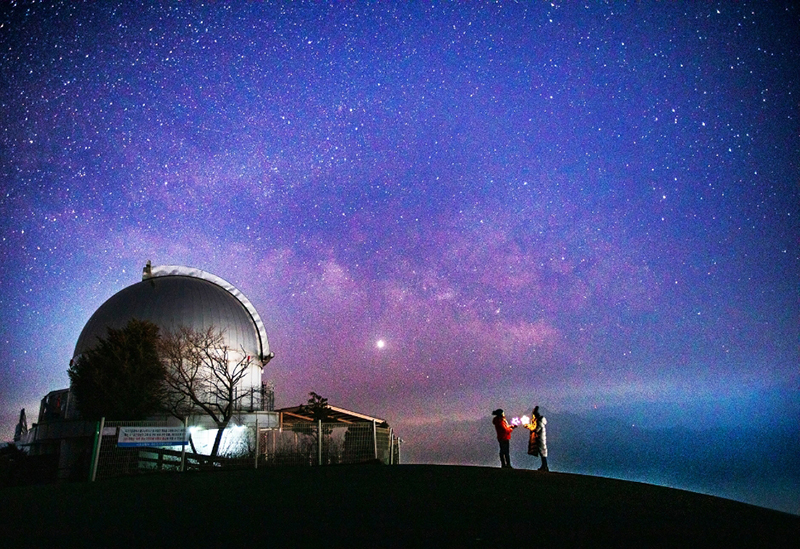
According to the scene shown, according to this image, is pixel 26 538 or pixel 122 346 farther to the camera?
pixel 122 346

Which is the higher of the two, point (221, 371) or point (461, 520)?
point (221, 371)

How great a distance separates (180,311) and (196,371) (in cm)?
508

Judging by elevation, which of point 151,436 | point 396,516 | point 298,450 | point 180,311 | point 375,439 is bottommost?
point 396,516

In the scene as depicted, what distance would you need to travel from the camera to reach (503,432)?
1188cm

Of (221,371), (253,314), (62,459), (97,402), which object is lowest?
(62,459)

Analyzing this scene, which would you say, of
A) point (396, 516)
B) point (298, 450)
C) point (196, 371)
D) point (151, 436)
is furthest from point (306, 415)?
point (396, 516)

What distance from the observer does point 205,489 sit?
27.6 ft

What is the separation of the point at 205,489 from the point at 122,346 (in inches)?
608

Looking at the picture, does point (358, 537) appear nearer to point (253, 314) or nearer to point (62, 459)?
point (62, 459)

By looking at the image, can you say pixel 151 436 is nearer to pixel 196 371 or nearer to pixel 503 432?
pixel 503 432

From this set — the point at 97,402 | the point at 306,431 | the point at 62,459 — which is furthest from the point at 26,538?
the point at 62,459

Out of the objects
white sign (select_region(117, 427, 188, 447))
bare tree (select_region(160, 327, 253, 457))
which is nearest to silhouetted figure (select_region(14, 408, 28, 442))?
bare tree (select_region(160, 327, 253, 457))

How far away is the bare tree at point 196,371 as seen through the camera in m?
22.5

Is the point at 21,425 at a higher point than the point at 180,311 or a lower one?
lower
